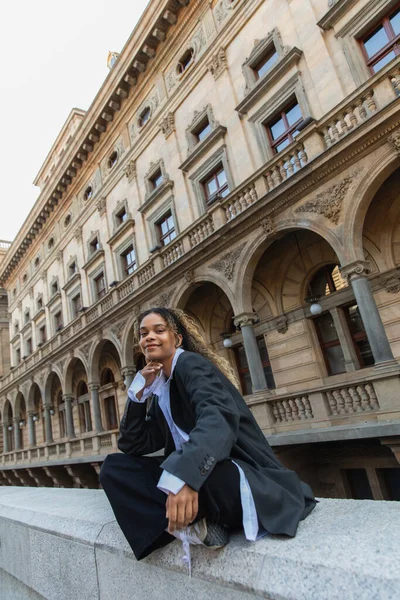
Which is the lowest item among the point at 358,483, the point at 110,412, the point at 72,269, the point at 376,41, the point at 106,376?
the point at 358,483

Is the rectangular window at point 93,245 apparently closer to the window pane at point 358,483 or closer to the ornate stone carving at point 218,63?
the ornate stone carving at point 218,63

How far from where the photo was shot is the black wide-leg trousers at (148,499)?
1.56m

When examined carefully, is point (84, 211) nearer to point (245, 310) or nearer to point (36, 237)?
point (36, 237)

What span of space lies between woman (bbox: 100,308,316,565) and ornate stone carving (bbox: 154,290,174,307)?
419 inches

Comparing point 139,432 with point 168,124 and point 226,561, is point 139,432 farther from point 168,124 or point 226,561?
point 168,124

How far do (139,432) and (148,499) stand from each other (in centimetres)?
52

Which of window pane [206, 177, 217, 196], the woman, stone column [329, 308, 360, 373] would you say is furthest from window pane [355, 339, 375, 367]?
the woman

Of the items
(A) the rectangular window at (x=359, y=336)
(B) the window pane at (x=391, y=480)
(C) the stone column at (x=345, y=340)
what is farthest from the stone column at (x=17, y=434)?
(B) the window pane at (x=391, y=480)

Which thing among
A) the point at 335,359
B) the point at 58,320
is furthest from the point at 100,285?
the point at 335,359

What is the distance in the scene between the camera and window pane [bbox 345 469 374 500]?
8.88 m

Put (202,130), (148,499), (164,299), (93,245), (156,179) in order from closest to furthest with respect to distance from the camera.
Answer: (148,499), (164,299), (202,130), (156,179), (93,245)

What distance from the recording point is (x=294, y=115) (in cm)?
1116

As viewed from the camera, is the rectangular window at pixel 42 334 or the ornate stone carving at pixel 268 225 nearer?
the ornate stone carving at pixel 268 225

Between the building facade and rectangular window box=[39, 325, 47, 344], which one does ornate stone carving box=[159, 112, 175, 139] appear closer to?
the building facade
